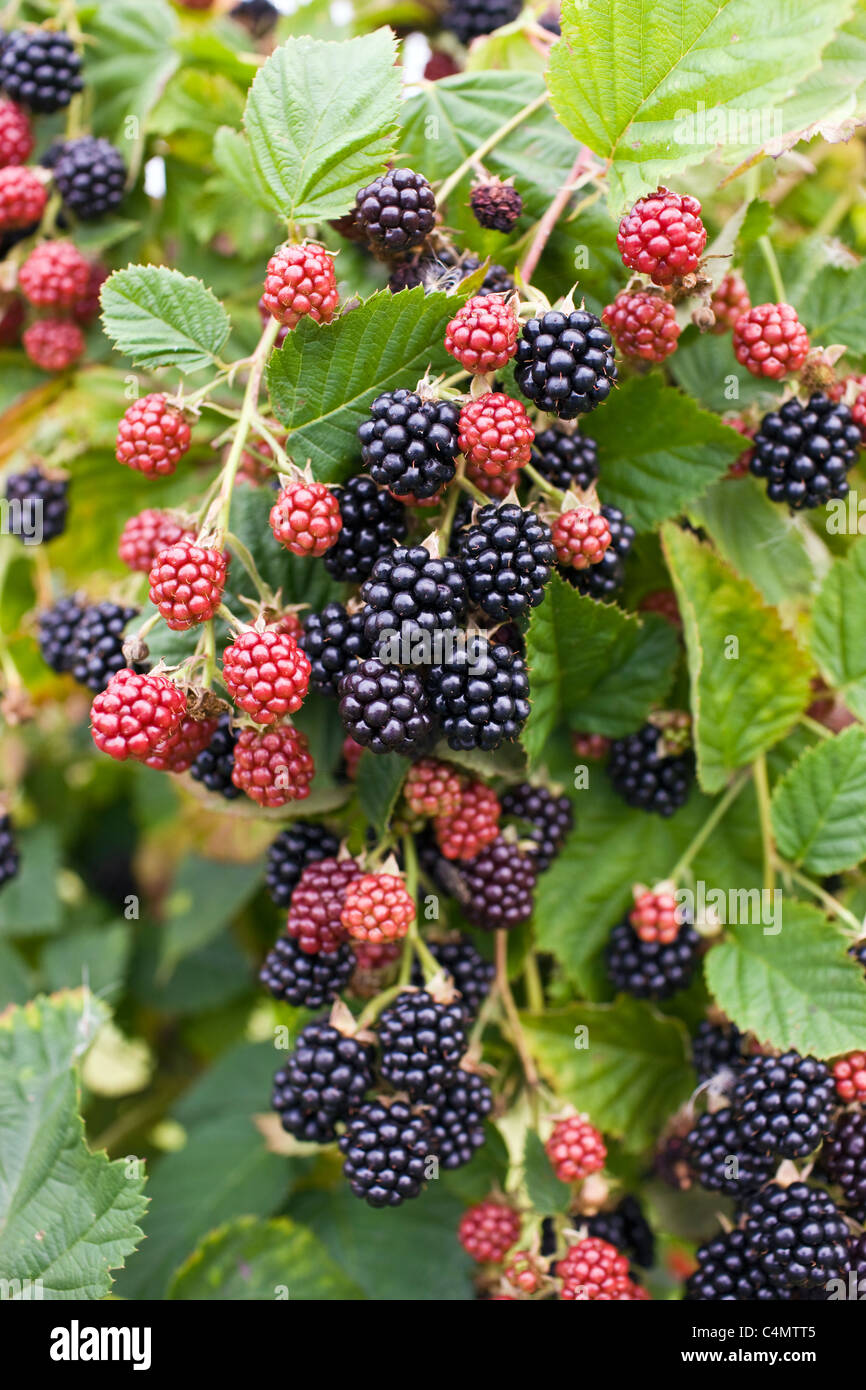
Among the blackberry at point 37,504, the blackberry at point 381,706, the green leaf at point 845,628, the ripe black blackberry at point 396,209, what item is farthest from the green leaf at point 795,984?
the blackberry at point 37,504

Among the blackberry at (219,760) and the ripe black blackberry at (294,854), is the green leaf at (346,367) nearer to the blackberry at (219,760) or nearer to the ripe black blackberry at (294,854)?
the blackberry at (219,760)

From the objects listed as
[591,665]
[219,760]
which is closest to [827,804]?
[591,665]

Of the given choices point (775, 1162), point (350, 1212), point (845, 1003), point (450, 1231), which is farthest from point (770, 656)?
point (350, 1212)

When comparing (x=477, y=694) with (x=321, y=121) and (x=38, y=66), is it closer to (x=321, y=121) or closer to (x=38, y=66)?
(x=321, y=121)

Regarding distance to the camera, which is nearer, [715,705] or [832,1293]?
[832,1293]

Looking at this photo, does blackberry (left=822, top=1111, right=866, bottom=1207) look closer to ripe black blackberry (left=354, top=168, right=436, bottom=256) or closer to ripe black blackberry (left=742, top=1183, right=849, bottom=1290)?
ripe black blackberry (left=742, top=1183, right=849, bottom=1290)

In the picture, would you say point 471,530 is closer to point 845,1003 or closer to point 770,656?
point 770,656
